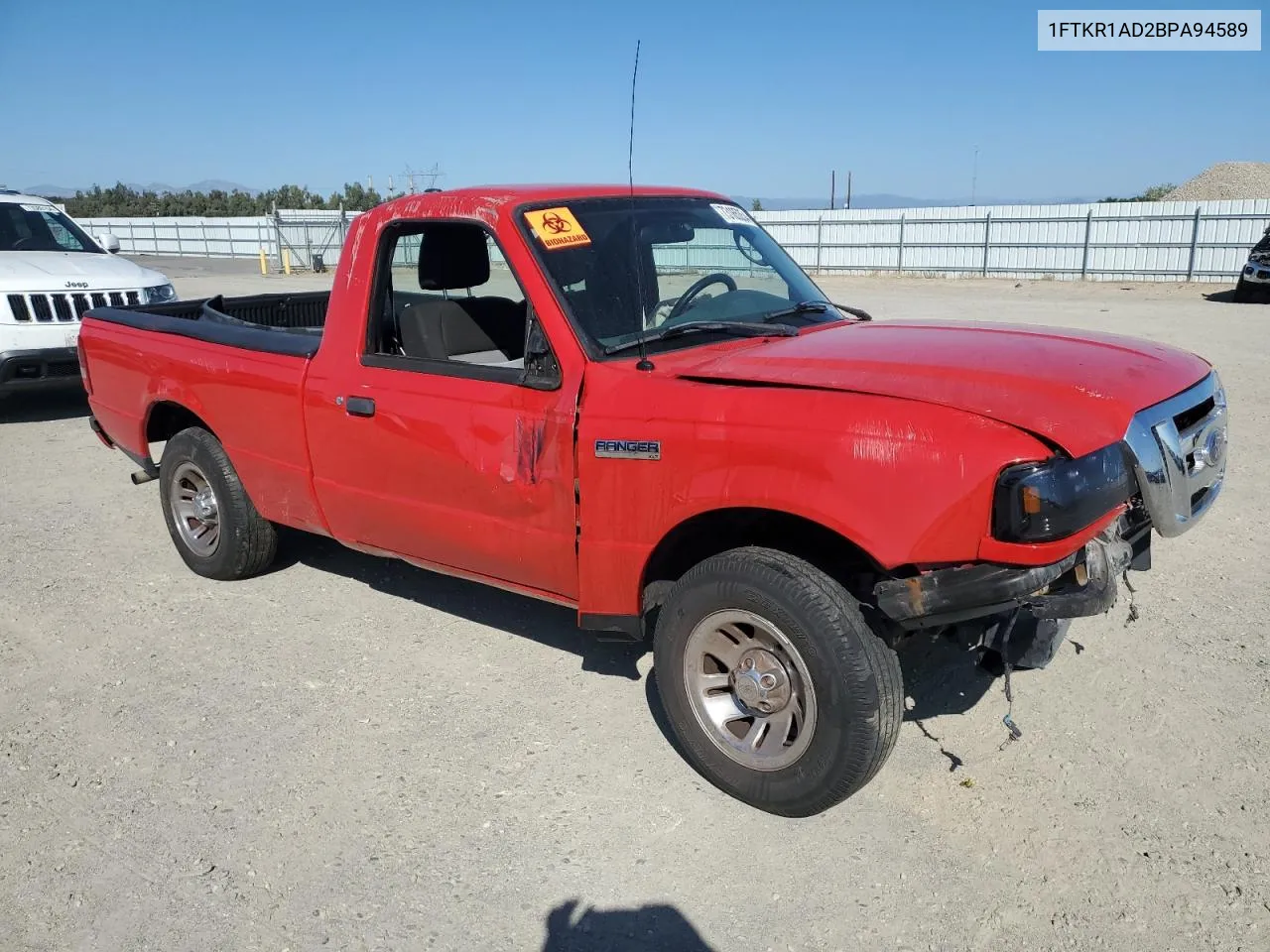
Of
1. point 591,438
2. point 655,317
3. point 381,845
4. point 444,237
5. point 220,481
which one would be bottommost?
point 381,845

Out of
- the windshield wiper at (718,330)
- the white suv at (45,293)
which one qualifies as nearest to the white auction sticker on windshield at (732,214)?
the windshield wiper at (718,330)

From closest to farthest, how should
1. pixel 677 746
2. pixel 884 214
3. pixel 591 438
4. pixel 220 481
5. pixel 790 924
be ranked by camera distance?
1. pixel 790 924
2. pixel 591 438
3. pixel 677 746
4. pixel 220 481
5. pixel 884 214

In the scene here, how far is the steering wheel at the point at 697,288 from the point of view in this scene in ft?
12.5

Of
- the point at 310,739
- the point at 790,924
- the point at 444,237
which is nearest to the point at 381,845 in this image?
the point at 310,739

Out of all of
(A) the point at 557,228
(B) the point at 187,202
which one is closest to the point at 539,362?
(A) the point at 557,228

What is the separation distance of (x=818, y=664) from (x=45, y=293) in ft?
28.3

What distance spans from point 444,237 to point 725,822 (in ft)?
8.37

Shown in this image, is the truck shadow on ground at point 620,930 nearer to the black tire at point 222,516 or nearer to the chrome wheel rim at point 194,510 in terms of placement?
the black tire at point 222,516

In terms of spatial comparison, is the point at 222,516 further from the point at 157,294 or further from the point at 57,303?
the point at 157,294

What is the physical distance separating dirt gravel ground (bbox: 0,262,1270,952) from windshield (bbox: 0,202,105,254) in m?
Result: 6.25

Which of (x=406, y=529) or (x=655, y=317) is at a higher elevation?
(x=655, y=317)

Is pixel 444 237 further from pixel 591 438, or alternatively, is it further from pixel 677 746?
pixel 677 746

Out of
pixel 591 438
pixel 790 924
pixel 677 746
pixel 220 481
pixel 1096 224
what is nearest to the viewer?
pixel 790 924

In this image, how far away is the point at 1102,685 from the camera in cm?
391
